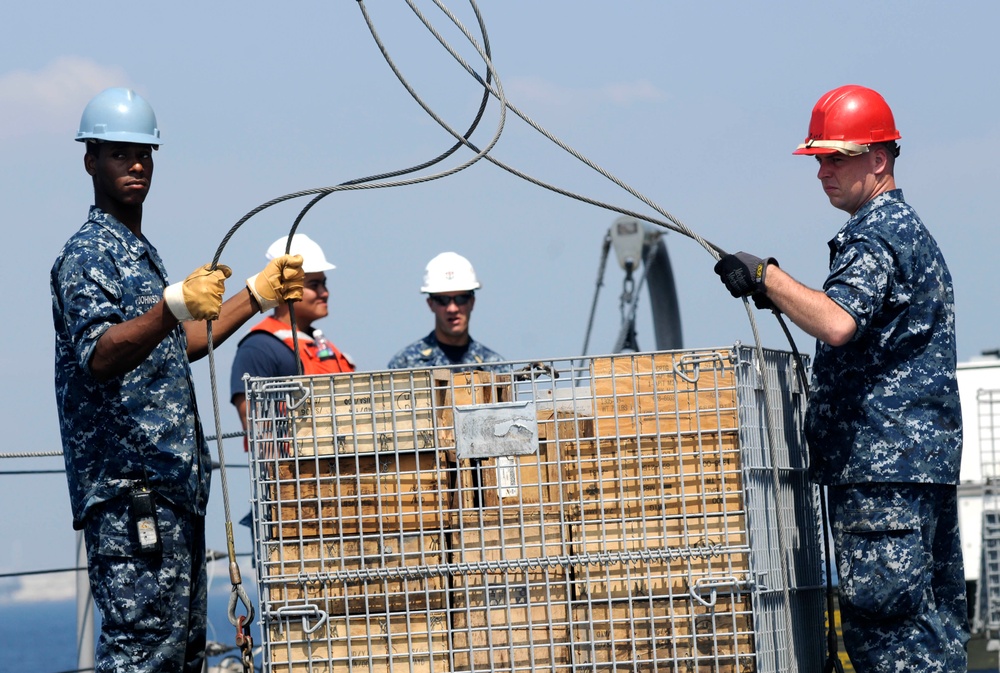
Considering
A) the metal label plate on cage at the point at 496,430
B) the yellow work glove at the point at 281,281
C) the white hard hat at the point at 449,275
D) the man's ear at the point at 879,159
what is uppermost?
the white hard hat at the point at 449,275

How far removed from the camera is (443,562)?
4176mm

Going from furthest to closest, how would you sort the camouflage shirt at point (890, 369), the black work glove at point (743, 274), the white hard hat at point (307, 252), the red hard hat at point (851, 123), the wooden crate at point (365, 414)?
1. the white hard hat at point (307, 252)
2. the red hard hat at point (851, 123)
3. the camouflage shirt at point (890, 369)
4. the black work glove at point (743, 274)
5. the wooden crate at point (365, 414)

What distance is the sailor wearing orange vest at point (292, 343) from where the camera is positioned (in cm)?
639

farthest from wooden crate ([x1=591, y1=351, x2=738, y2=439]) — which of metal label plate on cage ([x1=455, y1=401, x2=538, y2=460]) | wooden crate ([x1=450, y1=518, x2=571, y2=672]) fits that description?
wooden crate ([x1=450, y1=518, x2=571, y2=672])

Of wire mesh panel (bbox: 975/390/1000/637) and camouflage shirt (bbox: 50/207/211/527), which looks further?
wire mesh panel (bbox: 975/390/1000/637)

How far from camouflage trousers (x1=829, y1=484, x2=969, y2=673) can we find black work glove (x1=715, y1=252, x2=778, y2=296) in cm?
78

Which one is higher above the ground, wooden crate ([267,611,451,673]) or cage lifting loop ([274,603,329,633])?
cage lifting loop ([274,603,329,633])

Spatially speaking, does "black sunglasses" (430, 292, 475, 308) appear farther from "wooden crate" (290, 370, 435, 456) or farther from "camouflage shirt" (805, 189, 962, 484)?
"wooden crate" (290, 370, 435, 456)

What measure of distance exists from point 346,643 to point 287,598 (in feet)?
0.77

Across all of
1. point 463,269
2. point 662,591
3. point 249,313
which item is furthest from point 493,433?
point 463,269

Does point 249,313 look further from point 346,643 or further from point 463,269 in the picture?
point 463,269

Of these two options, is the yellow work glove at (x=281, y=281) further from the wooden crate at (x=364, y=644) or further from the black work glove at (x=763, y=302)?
the black work glove at (x=763, y=302)

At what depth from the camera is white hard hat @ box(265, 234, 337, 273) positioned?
6.98 m

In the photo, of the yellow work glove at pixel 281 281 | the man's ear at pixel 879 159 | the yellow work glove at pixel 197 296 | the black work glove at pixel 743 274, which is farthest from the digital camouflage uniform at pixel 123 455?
the man's ear at pixel 879 159
